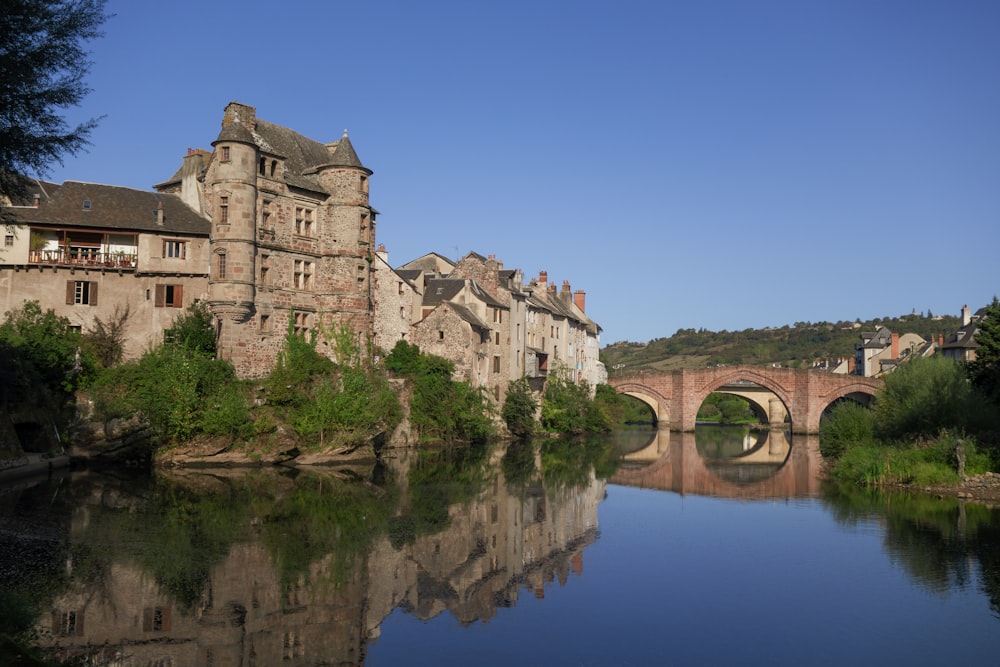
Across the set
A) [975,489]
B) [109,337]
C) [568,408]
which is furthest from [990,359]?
[109,337]

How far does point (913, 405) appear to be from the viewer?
127 ft

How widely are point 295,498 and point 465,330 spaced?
81.4ft

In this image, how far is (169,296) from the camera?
39688mm

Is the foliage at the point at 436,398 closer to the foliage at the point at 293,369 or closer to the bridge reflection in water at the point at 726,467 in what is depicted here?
the foliage at the point at 293,369

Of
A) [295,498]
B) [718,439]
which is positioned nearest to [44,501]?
[295,498]

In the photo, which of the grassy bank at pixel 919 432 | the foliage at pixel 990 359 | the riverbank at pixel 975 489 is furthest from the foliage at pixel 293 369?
the foliage at pixel 990 359

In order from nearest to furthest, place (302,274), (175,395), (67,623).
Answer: (67,623) → (175,395) → (302,274)

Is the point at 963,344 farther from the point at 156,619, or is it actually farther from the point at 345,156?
the point at 156,619

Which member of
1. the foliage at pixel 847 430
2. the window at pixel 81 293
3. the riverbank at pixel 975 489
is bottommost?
the riverbank at pixel 975 489

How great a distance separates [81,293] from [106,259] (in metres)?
1.80

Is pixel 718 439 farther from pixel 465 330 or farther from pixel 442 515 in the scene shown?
pixel 442 515

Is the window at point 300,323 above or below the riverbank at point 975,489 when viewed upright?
above

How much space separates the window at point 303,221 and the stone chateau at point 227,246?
0.07 meters

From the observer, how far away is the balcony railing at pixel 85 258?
37.8 meters
